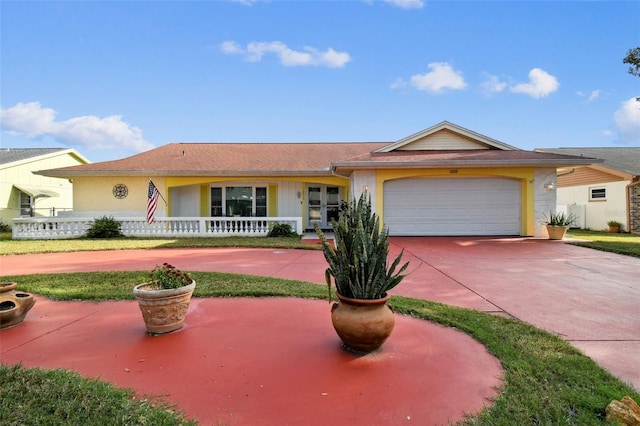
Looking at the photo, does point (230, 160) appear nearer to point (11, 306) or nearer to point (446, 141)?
point (446, 141)

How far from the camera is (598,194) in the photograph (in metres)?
17.5

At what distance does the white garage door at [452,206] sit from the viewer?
12.9 m

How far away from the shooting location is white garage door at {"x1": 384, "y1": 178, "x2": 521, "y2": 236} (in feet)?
42.4

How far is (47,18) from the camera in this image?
10430 millimetres

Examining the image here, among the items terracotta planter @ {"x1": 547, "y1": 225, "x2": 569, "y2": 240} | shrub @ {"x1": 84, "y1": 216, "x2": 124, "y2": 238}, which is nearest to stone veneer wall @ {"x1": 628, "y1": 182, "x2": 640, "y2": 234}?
terracotta planter @ {"x1": 547, "y1": 225, "x2": 569, "y2": 240}

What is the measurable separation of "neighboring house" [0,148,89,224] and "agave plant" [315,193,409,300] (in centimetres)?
2347

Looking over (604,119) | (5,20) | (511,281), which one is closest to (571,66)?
(604,119)

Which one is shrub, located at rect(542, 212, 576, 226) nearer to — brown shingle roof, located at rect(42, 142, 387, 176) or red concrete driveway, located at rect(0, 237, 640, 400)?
red concrete driveway, located at rect(0, 237, 640, 400)

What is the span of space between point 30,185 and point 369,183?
21389 millimetres

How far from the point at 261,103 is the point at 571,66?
14.8m

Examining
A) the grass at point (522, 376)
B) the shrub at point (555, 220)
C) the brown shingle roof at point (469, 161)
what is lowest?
the grass at point (522, 376)

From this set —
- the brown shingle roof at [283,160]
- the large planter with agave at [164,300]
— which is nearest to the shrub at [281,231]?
the brown shingle roof at [283,160]

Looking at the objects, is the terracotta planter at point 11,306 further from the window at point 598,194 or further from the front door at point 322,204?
the window at point 598,194

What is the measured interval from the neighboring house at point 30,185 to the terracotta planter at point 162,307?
71.6ft
